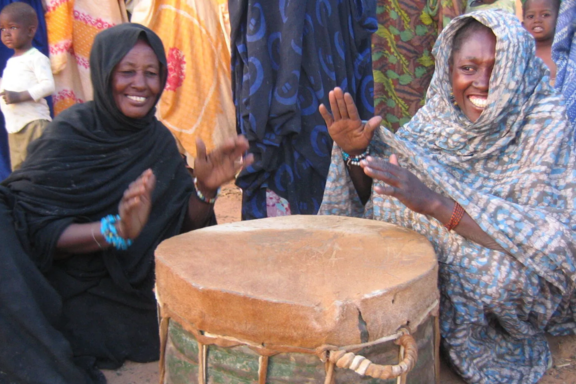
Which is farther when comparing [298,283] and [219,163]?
[219,163]

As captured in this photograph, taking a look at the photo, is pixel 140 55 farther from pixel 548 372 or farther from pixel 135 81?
pixel 548 372

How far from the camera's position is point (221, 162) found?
75.2 inches

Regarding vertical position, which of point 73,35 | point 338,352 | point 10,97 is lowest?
point 338,352

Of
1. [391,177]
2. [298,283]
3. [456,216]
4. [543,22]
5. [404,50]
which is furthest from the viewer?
[404,50]

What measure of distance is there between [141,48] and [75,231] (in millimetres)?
779

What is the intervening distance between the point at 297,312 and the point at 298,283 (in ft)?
0.38

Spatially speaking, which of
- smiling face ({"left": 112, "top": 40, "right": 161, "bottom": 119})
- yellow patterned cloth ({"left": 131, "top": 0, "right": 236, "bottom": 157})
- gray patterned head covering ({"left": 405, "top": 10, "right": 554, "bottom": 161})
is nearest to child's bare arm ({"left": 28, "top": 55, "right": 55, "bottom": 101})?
yellow patterned cloth ({"left": 131, "top": 0, "right": 236, "bottom": 157})

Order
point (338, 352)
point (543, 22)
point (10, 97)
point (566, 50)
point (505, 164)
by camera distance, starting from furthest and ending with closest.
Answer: point (543, 22)
point (10, 97)
point (566, 50)
point (505, 164)
point (338, 352)

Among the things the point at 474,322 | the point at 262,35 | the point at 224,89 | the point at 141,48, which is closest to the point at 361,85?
the point at 262,35

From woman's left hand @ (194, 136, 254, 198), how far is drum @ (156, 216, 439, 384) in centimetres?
41

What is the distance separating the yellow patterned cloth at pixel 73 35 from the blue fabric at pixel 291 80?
56.5 inches

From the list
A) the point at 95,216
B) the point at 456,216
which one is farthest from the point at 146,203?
the point at 456,216

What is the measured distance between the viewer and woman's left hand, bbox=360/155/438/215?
1605 millimetres

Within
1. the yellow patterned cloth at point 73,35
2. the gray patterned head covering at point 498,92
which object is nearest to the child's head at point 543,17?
the gray patterned head covering at point 498,92
